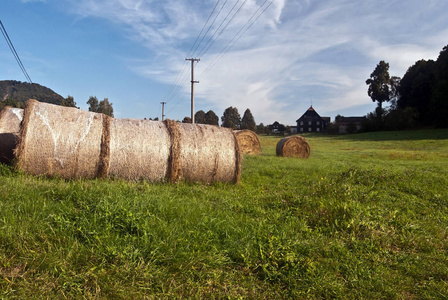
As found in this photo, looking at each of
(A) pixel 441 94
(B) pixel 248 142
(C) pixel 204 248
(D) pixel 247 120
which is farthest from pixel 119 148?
(D) pixel 247 120

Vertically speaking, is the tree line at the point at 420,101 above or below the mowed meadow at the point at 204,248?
above

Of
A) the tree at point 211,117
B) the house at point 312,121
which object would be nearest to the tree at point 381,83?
the house at point 312,121

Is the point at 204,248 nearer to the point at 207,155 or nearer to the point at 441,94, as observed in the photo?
the point at 207,155

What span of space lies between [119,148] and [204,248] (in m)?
4.21

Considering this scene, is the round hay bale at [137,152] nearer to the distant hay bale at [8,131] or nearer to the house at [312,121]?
the distant hay bale at [8,131]

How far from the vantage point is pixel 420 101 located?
6012cm

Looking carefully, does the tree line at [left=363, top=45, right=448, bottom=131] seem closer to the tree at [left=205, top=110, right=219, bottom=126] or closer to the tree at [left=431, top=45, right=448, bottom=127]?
the tree at [left=431, top=45, right=448, bottom=127]

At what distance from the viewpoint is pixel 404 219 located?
557 centimetres

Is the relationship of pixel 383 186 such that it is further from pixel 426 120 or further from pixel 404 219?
pixel 426 120

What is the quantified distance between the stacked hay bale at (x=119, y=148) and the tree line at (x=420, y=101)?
195ft

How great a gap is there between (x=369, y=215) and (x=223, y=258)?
10.4 feet

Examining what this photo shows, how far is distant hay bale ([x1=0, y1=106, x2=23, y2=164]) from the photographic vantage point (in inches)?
299

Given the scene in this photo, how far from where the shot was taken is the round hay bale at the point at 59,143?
6.21 m

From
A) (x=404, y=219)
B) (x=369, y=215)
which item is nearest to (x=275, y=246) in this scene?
(x=369, y=215)
